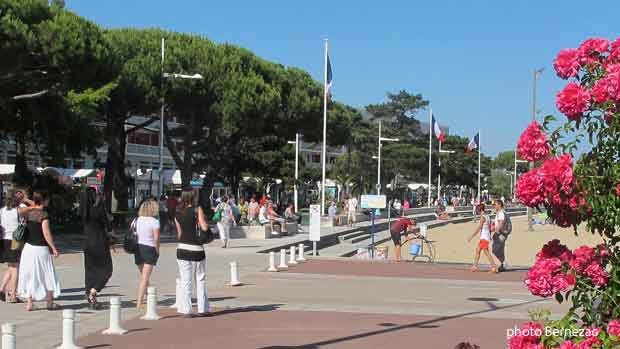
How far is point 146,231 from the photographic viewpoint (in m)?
12.3

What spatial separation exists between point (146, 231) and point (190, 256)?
2.78 ft

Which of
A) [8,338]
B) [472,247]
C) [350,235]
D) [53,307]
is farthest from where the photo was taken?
[350,235]

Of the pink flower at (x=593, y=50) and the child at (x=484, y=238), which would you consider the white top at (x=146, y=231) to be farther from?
the child at (x=484, y=238)

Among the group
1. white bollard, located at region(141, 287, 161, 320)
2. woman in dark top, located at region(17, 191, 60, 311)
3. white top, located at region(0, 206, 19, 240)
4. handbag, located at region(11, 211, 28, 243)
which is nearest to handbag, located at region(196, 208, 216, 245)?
white bollard, located at region(141, 287, 161, 320)

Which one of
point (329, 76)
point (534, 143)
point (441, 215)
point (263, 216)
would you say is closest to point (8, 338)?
point (534, 143)

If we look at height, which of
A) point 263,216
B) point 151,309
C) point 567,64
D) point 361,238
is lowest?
point 361,238

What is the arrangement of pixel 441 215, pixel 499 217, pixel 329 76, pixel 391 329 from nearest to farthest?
pixel 391 329 → pixel 499 217 → pixel 329 76 → pixel 441 215

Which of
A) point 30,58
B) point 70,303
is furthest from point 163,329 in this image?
point 30,58

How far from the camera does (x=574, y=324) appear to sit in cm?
561

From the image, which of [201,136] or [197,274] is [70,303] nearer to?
[197,274]

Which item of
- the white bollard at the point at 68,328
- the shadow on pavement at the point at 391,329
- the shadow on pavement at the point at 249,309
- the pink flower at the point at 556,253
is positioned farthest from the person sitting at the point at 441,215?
the pink flower at the point at 556,253

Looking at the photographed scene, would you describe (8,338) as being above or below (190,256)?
below

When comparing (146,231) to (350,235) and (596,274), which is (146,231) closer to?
(596,274)

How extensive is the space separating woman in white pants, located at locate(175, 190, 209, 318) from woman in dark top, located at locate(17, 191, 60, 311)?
1.72 m
